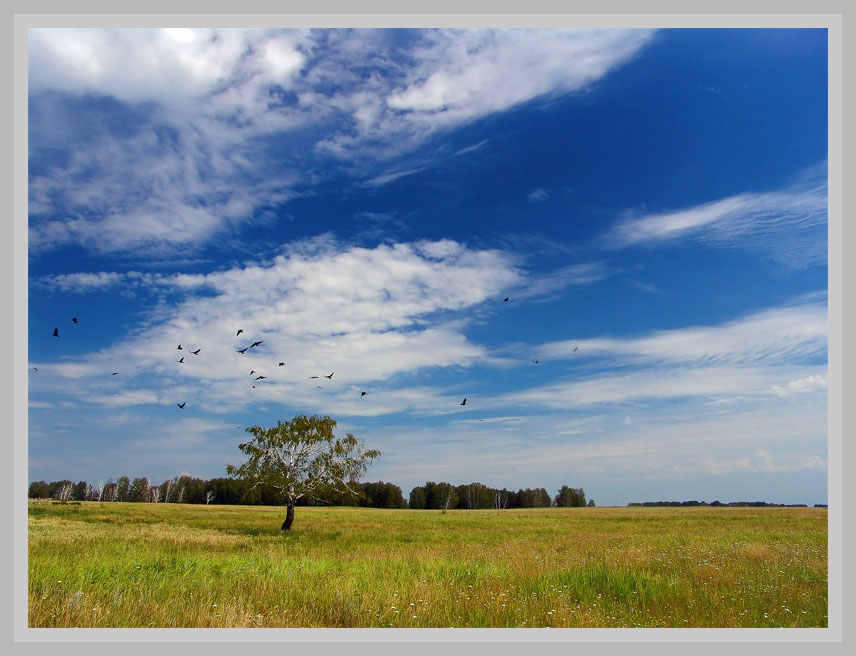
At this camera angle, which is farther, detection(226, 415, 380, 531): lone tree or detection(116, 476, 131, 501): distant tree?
detection(116, 476, 131, 501): distant tree

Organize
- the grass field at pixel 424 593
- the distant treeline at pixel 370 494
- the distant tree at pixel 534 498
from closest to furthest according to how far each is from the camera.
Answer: the grass field at pixel 424 593 → the distant treeline at pixel 370 494 → the distant tree at pixel 534 498

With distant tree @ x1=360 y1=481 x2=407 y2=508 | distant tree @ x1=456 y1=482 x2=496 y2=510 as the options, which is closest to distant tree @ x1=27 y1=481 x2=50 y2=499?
distant tree @ x1=360 y1=481 x2=407 y2=508

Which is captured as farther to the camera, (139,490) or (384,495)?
(139,490)

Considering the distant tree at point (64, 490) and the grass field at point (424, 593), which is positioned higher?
the grass field at point (424, 593)

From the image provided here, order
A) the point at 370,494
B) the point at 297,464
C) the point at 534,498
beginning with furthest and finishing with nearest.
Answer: the point at 534,498
the point at 370,494
the point at 297,464

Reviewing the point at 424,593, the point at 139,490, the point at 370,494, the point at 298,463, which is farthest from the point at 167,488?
the point at 424,593

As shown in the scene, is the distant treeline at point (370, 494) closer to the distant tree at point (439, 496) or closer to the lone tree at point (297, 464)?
the distant tree at point (439, 496)

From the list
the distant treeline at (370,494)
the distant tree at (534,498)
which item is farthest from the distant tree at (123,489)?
the distant tree at (534,498)

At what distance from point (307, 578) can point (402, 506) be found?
138284mm

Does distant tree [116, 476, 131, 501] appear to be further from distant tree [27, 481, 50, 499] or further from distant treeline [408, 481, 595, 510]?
distant treeline [408, 481, 595, 510]

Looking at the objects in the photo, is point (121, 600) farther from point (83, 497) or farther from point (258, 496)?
point (83, 497)

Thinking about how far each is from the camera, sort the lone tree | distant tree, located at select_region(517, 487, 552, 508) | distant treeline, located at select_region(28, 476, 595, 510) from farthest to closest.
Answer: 1. distant tree, located at select_region(517, 487, 552, 508)
2. distant treeline, located at select_region(28, 476, 595, 510)
3. the lone tree

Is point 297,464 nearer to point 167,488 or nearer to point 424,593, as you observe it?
point 424,593

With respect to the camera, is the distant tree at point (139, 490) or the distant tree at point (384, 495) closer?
the distant tree at point (384, 495)
